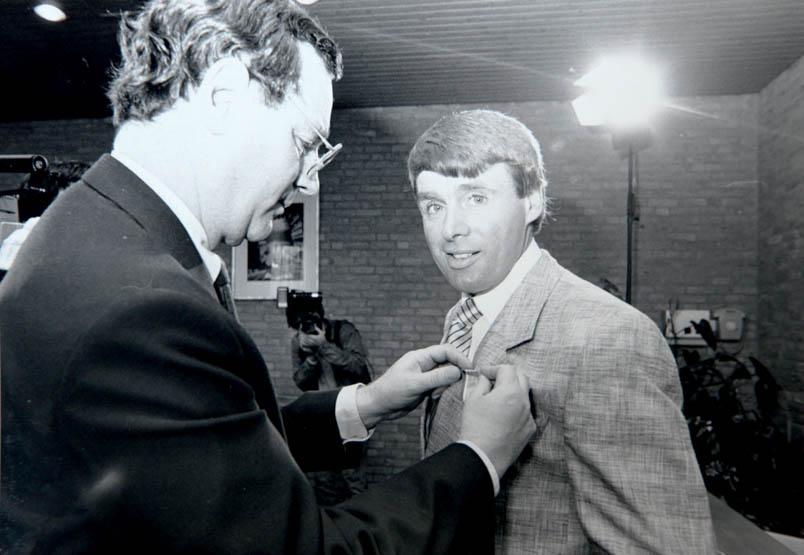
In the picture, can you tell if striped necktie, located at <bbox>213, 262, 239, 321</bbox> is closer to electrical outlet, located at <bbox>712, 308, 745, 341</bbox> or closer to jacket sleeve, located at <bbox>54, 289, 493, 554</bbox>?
jacket sleeve, located at <bbox>54, 289, 493, 554</bbox>

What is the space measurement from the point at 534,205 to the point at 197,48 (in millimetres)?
993

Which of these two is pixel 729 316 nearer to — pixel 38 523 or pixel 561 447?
pixel 561 447

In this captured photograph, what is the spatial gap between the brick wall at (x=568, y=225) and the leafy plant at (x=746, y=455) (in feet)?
3.23

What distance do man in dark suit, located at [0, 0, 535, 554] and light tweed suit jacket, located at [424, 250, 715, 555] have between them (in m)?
0.19

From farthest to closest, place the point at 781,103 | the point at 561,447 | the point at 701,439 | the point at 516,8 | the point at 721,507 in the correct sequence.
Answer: the point at 781,103
the point at 701,439
the point at 516,8
the point at 721,507
the point at 561,447

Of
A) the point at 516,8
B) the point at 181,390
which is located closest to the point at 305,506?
the point at 181,390

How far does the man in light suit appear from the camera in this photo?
3.58ft

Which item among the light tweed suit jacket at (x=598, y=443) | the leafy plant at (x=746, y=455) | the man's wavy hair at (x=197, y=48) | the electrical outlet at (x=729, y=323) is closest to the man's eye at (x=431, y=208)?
the light tweed suit jacket at (x=598, y=443)

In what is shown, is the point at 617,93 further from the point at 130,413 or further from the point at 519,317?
the point at 130,413

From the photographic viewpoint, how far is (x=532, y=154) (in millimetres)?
1549

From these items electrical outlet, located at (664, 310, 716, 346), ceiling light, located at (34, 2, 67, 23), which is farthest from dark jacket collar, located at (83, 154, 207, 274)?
electrical outlet, located at (664, 310, 716, 346)

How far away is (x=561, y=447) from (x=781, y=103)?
5.12 metres

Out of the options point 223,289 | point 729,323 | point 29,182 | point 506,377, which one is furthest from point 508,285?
point 729,323

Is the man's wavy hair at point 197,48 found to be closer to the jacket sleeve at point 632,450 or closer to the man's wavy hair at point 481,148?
the man's wavy hair at point 481,148
